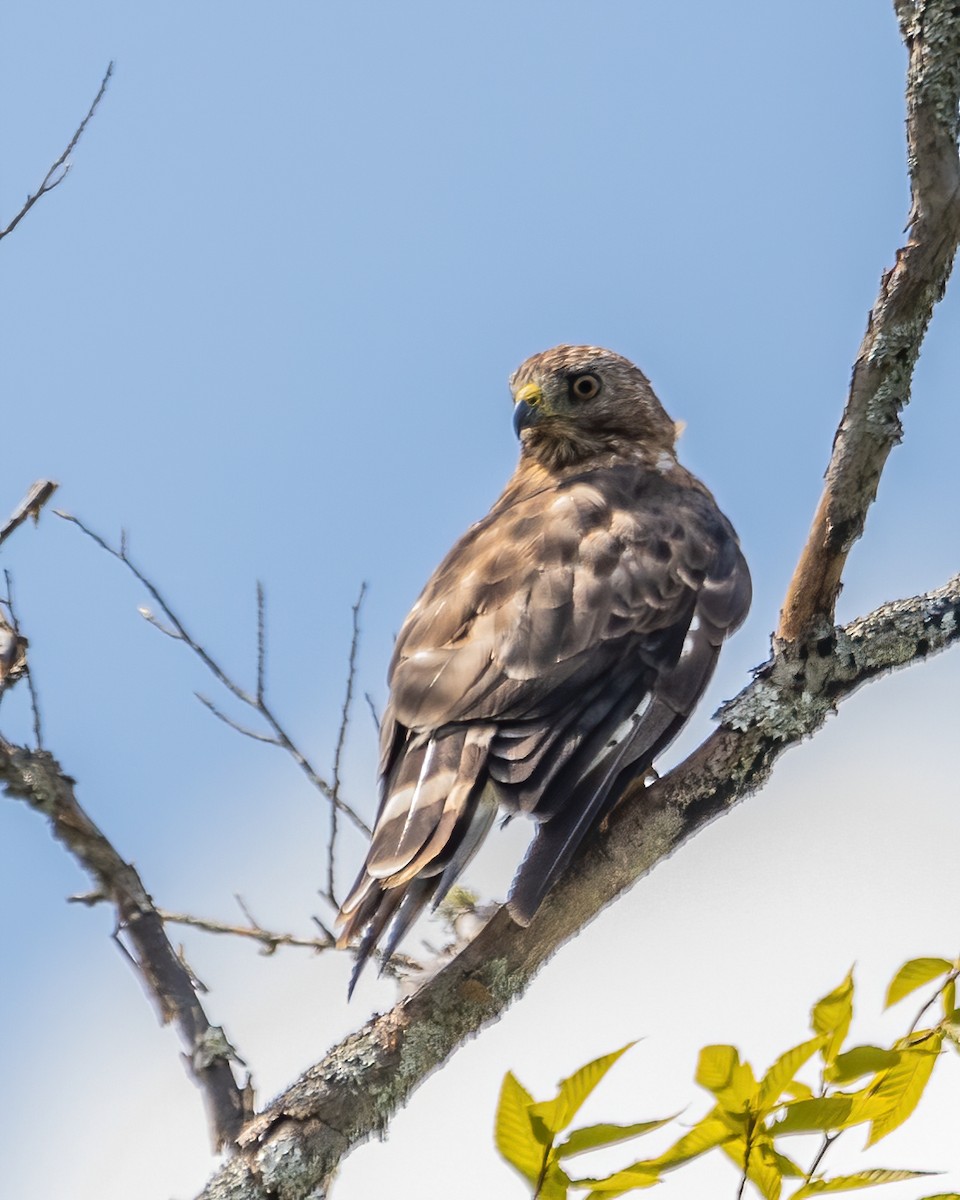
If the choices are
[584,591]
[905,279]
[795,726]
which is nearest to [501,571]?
[584,591]

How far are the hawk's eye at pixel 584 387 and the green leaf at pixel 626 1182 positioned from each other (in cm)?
417

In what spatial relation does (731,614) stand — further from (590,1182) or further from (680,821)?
(590,1182)

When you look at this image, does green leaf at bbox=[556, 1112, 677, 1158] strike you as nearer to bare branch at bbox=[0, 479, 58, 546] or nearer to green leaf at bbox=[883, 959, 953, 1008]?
green leaf at bbox=[883, 959, 953, 1008]

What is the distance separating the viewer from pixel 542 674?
4.27m

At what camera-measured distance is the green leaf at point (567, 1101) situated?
233cm

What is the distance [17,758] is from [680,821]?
1610 mm

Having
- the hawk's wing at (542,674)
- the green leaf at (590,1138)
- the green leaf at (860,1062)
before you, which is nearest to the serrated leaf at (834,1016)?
the green leaf at (860,1062)

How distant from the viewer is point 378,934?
3.79m

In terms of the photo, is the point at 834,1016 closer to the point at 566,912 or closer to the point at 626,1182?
the point at 626,1182

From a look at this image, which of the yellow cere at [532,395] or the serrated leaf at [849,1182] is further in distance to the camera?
the yellow cere at [532,395]

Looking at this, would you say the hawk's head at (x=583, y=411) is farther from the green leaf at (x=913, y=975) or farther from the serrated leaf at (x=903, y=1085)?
the serrated leaf at (x=903, y=1085)

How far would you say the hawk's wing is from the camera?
3887 millimetres

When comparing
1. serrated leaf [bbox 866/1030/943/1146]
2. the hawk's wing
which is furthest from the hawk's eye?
serrated leaf [bbox 866/1030/943/1146]

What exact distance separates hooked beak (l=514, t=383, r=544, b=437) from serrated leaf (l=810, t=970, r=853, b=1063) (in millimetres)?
3841
